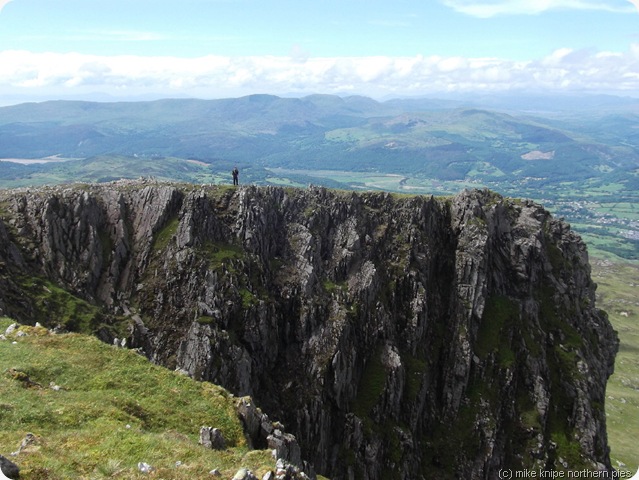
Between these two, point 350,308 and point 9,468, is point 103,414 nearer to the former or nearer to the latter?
point 9,468

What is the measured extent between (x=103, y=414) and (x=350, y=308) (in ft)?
200

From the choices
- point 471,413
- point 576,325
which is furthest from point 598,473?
point 576,325

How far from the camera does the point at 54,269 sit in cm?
7400

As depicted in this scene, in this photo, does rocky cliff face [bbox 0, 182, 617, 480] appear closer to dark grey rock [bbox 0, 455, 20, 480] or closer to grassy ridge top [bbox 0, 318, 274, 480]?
grassy ridge top [bbox 0, 318, 274, 480]

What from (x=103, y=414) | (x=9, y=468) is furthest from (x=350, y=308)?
(x=9, y=468)

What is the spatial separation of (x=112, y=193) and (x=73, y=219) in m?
9.65

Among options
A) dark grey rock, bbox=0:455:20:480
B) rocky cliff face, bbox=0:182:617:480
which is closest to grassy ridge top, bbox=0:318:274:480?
dark grey rock, bbox=0:455:20:480

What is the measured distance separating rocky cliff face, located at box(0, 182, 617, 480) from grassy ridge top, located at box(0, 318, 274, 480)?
92.4ft

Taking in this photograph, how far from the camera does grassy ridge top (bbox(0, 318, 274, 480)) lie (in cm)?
2506

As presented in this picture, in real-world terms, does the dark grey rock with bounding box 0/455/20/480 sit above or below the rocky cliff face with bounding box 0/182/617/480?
above

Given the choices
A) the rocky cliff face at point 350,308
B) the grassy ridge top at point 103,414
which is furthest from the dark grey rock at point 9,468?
the rocky cliff face at point 350,308

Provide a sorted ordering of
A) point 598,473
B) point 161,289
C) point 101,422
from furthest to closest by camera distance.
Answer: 1. point 598,473
2. point 161,289
3. point 101,422

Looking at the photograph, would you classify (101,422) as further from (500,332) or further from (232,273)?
(500,332)

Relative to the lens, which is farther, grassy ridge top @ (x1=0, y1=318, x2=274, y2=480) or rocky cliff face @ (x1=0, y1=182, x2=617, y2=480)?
rocky cliff face @ (x1=0, y1=182, x2=617, y2=480)
